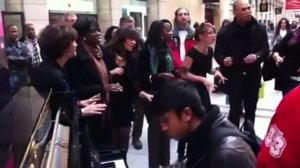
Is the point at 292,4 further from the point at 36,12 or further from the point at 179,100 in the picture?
the point at 179,100

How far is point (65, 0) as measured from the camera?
35.9 ft

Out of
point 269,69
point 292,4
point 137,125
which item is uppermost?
point 292,4

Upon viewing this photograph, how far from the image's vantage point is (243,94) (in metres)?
4.87

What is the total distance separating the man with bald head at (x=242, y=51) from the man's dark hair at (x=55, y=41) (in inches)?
91.7

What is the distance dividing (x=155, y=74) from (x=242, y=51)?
137cm

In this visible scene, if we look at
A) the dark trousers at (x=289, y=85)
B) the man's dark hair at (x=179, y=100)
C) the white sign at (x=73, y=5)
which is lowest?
the dark trousers at (x=289, y=85)

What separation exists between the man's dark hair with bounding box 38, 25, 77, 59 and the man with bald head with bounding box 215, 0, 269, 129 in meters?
2.33

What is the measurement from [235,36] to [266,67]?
50cm

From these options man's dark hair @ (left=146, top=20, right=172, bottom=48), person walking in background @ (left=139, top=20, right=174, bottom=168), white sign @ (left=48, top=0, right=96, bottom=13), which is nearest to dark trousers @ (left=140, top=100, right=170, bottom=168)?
person walking in background @ (left=139, top=20, right=174, bottom=168)

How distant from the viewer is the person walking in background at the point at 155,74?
3.77m

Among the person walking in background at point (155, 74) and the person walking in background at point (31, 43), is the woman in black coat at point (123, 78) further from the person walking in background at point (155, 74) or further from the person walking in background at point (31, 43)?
the person walking in background at point (31, 43)

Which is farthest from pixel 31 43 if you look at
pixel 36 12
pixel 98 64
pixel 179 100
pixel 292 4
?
pixel 179 100

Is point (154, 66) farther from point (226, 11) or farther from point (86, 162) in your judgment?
point (226, 11)

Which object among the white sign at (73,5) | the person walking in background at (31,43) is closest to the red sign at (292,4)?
the person walking in background at (31,43)
